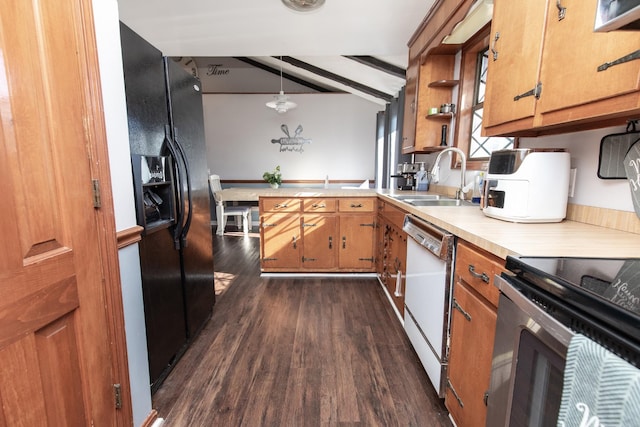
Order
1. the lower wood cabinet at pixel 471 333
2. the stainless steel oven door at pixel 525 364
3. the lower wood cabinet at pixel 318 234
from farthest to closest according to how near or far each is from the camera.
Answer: the lower wood cabinet at pixel 318 234
the lower wood cabinet at pixel 471 333
the stainless steel oven door at pixel 525 364

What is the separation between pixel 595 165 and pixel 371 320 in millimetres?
1613

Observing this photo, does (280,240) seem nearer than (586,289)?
No

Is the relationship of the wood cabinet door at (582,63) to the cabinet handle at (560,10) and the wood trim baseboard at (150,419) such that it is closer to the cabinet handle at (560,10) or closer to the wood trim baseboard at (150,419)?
the cabinet handle at (560,10)

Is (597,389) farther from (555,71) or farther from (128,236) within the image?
(128,236)

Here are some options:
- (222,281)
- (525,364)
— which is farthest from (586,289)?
(222,281)

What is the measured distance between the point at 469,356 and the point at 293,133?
5.80 metres

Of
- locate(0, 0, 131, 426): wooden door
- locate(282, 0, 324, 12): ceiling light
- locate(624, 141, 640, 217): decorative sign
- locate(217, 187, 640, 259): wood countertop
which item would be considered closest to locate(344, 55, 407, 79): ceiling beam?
locate(282, 0, 324, 12): ceiling light

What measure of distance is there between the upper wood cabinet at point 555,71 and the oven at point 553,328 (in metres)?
0.51

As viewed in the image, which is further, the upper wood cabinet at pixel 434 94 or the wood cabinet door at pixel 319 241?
the wood cabinet door at pixel 319 241

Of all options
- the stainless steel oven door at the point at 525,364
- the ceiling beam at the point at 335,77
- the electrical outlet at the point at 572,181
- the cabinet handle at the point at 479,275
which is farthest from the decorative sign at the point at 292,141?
the stainless steel oven door at the point at 525,364

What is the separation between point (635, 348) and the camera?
1.44 ft

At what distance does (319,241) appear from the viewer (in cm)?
297

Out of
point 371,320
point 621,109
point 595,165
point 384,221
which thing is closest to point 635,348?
point 621,109

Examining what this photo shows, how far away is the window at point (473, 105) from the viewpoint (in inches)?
85.5
